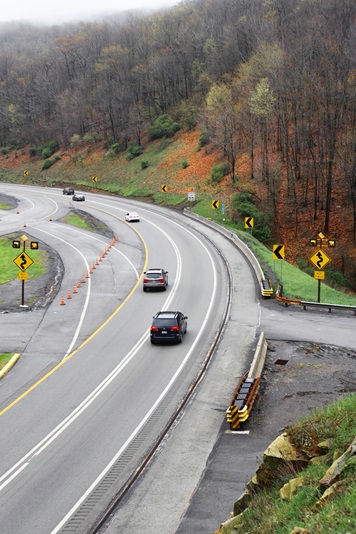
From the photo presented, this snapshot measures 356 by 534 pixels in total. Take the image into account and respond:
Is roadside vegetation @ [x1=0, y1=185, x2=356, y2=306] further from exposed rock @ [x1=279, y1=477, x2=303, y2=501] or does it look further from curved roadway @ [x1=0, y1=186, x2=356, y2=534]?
exposed rock @ [x1=279, y1=477, x2=303, y2=501]

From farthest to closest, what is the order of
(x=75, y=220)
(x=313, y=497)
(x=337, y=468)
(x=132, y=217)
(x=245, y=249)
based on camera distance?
(x=75, y=220) → (x=132, y=217) → (x=245, y=249) → (x=337, y=468) → (x=313, y=497)

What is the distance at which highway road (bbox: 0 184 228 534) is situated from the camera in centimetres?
1561

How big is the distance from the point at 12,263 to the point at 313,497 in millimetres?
38686

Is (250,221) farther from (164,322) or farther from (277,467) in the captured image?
(277,467)

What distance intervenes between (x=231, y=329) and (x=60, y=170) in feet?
280

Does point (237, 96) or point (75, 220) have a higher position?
point (237, 96)

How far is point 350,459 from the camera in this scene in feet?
33.8

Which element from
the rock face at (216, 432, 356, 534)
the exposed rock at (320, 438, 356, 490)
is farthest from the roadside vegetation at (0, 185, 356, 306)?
the exposed rock at (320, 438, 356, 490)

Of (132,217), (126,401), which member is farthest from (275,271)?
(132,217)

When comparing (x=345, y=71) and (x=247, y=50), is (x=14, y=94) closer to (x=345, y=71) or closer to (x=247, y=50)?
(x=247, y=50)

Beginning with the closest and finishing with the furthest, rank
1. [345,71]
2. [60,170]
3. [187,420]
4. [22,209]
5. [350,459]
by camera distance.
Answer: [350,459] → [187,420] → [345,71] → [22,209] → [60,170]

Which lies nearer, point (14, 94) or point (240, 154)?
point (240, 154)

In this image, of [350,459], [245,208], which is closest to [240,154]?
[245,208]

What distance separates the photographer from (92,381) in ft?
77.0
